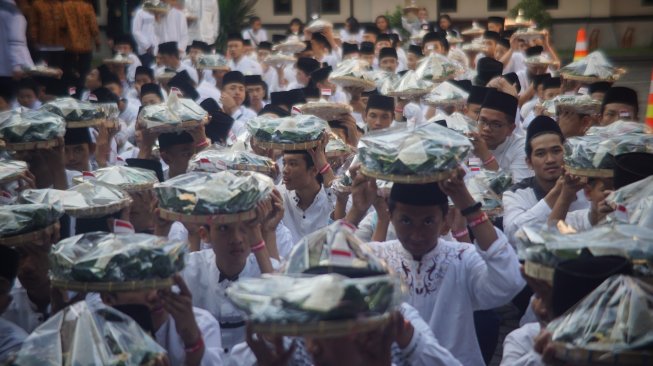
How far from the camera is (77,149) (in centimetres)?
695

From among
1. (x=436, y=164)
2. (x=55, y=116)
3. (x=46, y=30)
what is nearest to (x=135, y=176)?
(x=55, y=116)

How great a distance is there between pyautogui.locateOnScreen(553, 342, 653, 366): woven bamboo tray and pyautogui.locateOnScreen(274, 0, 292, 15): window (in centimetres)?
3043

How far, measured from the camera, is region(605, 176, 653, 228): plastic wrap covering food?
374 centimetres

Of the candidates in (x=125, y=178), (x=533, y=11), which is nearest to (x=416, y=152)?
(x=125, y=178)

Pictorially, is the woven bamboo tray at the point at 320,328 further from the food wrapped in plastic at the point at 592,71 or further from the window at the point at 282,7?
the window at the point at 282,7

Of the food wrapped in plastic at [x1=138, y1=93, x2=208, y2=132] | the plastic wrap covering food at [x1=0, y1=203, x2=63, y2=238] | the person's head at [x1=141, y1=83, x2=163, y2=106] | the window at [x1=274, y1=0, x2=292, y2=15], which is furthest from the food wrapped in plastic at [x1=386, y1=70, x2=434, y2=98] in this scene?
the window at [x1=274, y1=0, x2=292, y2=15]

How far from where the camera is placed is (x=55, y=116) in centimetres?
606

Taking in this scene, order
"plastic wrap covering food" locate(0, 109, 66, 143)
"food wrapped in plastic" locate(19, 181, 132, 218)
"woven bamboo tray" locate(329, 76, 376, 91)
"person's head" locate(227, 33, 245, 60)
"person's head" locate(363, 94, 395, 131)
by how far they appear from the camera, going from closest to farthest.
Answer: "food wrapped in plastic" locate(19, 181, 132, 218), "plastic wrap covering food" locate(0, 109, 66, 143), "person's head" locate(363, 94, 395, 131), "woven bamboo tray" locate(329, 76, 376, 91), "person's head" locate(227, 33, 245, 60)

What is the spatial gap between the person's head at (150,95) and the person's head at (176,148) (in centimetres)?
314

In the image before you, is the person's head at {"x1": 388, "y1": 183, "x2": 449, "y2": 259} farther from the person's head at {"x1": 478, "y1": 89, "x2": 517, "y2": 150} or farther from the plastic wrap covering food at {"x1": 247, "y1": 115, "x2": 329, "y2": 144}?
the person's head at {"x1": 478, "y1": 89, "x2": 517, "y2": 150}

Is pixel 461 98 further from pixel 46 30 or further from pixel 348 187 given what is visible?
pixel 46 30

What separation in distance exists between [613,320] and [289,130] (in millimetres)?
3541

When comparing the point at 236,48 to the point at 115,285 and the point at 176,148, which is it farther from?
the point at 115,285

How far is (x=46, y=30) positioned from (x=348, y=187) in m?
10.3
